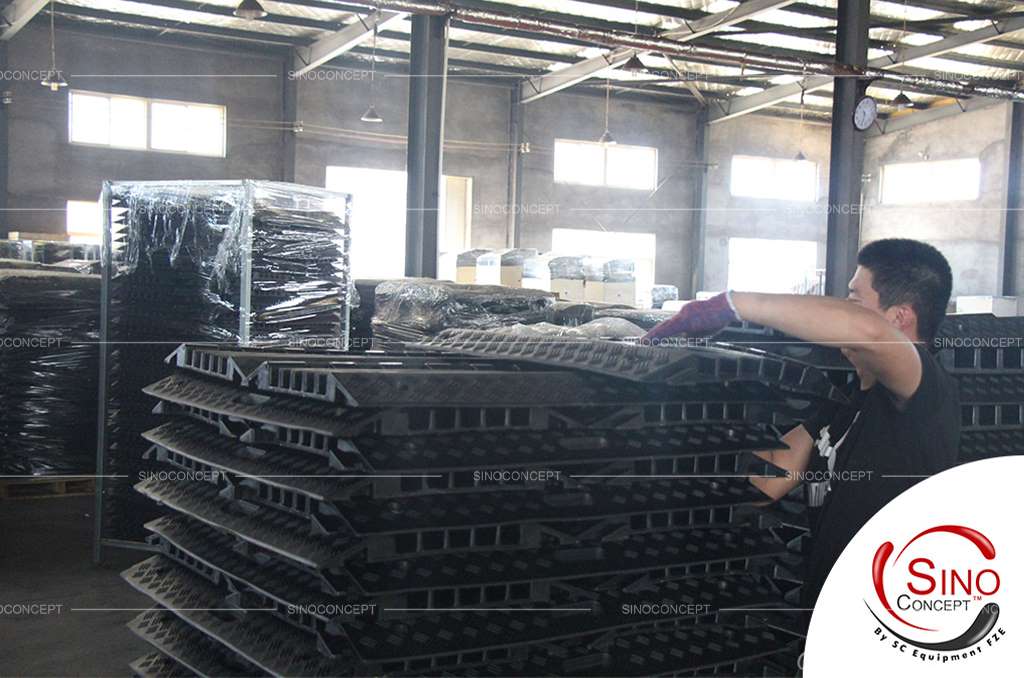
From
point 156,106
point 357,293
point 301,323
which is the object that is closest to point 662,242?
point 156,106

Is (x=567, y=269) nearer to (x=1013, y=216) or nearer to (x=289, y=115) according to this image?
(x=289, y=115)

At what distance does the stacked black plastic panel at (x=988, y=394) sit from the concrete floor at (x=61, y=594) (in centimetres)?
303

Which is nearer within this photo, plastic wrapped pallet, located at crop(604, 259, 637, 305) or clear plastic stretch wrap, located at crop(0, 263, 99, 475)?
clear plastic stretch wrap, located at crop(0, 263, 99, 475)

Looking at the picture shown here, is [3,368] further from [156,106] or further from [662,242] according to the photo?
[662,242]

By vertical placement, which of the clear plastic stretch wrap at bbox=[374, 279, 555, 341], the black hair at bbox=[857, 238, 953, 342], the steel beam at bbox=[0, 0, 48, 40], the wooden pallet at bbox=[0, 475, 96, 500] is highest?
the steel beam at bbox=[0, 0, 48, 40]

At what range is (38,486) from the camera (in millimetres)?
6129

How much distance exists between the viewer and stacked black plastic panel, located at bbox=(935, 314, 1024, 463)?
2.70 meters

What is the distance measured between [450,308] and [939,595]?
4.46 meters

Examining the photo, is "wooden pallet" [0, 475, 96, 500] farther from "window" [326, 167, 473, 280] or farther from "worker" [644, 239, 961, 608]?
"window" [326, 167, 473, 280]

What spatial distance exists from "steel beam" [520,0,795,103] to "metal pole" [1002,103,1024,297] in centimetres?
729

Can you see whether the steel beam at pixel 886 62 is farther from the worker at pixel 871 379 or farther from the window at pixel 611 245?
the worker at pixel 871 379

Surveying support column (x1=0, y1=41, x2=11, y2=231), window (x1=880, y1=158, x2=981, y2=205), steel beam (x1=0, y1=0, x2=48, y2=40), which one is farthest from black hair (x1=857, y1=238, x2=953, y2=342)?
window (x1=880, y1=158, x2=981, y2=205)

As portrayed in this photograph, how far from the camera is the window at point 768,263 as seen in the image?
66.1 ft

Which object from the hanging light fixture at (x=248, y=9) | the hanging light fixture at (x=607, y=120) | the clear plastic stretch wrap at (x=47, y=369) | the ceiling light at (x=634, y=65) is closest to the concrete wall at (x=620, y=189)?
the hanging light fixture at (x=607, y=120)
